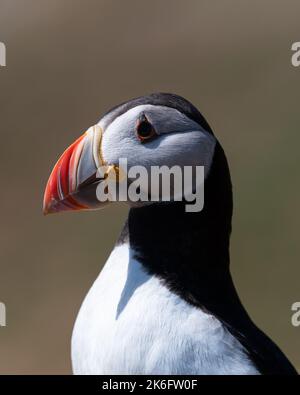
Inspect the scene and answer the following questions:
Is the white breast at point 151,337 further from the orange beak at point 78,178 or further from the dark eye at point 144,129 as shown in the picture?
the dark eye at point 144,129

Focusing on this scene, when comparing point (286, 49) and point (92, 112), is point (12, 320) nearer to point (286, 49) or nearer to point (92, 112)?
point (92, 112)

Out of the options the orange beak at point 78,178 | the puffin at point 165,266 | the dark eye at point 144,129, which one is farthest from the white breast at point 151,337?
the dark eye at point 144,129

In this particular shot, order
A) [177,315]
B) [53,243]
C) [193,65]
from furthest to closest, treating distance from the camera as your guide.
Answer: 1. [193,65]
2. [53,243]
3. [177,315]

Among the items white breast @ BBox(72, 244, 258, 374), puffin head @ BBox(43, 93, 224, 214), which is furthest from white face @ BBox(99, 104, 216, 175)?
white breast @ BBox(72, 244, 258, 374)

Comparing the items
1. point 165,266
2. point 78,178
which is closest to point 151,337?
point 165,266

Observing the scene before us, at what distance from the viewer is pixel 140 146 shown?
291 cm

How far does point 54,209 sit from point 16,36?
7.66 metres

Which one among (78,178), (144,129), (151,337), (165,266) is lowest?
(151,337)

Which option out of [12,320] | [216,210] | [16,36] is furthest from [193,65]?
[216,210]

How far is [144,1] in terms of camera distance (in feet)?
36.8

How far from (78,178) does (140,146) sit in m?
0.19

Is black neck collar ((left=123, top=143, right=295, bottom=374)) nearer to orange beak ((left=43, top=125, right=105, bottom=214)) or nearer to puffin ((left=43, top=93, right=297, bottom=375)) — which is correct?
puffin ((left=43, top=93, right=297, bottom=375))

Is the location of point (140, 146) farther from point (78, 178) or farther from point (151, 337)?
point (151, 337)

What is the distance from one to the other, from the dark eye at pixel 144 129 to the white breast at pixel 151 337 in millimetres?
343
